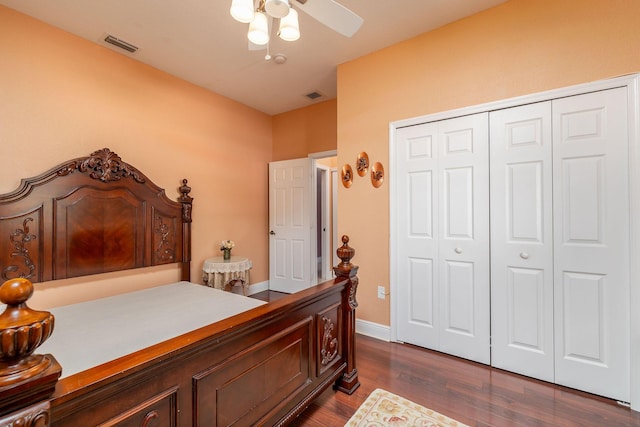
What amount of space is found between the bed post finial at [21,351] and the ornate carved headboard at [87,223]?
87.7 inches

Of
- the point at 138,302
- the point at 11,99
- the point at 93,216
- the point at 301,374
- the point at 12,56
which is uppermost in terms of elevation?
the point at 12,56

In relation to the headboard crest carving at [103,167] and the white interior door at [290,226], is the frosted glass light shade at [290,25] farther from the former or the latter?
the white interior door at [290,226]

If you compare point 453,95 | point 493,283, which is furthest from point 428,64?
point 493,283

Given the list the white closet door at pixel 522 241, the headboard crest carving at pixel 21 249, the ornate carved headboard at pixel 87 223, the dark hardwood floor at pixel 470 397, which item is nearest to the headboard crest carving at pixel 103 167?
the ornate carved headboard at pixel 87 223

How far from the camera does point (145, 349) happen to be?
39.2 inches

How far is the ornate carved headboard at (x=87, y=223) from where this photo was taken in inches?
88.5

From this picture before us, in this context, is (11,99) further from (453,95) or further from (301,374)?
(453,95)

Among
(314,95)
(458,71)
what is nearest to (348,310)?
(458,71)

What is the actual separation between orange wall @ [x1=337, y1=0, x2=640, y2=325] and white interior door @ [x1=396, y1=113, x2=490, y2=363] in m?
0.18

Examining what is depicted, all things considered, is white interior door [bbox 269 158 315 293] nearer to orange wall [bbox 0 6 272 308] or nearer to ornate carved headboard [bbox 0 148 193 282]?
orange wall [bbox 0 6 272 308]

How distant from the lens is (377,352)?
258 cm

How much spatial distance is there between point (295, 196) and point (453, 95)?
8.43ft

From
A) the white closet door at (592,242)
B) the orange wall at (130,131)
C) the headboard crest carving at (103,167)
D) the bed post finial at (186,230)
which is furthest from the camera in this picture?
the bed post finial at (186,230)

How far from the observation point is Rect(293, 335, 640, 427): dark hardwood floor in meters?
1.73
